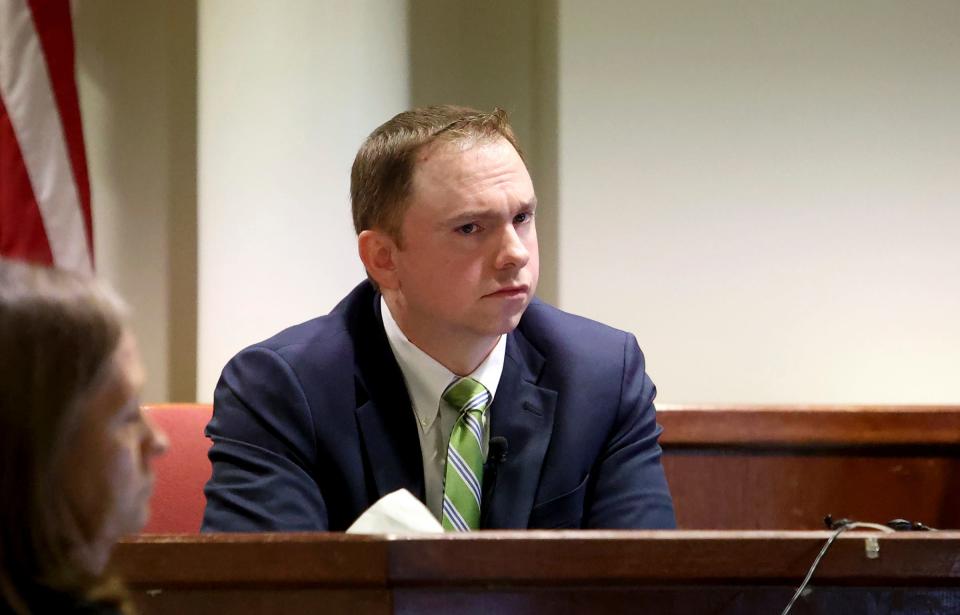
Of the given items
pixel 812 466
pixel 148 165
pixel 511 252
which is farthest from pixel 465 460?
pixel 148 165

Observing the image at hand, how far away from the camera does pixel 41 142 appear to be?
3.16 meters

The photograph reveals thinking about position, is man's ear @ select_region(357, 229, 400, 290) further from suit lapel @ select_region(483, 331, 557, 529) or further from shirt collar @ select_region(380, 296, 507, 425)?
suit lapel @ select_region(483, 331, 557, 529)

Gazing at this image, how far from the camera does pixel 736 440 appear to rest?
275 cm

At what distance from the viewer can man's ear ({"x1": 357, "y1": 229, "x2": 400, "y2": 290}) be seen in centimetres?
221

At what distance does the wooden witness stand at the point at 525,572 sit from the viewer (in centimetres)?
127

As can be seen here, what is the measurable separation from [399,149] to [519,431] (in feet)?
1.97

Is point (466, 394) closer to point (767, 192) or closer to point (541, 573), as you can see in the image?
point (541, 573)

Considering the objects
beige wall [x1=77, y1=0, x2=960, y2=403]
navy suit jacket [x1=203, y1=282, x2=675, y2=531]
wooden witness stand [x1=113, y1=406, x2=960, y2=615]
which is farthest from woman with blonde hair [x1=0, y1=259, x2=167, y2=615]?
beige wall [x1=77, y1=0, x2=960, y2=403]

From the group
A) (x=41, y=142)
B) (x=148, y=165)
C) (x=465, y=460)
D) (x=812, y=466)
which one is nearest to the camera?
(x=465, y=460)

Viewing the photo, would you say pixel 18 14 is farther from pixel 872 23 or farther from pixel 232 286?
pixel 872 23

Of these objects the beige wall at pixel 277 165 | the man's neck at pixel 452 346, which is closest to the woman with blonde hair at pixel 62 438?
the man's neck at pixel 452 346

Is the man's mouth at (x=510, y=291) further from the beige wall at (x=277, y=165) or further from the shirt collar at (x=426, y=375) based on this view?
the beige wall at (x=277, y=165)

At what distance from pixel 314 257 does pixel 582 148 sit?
943 mm

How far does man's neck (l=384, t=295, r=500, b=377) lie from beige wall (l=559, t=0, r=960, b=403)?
1.40 m
